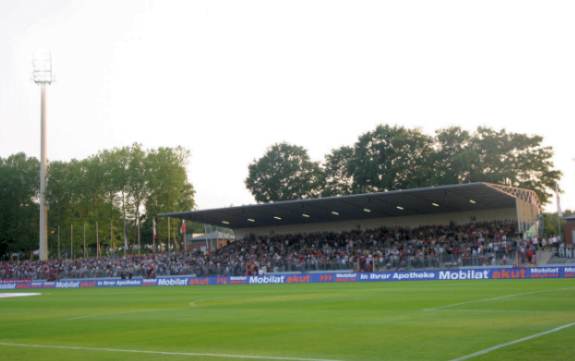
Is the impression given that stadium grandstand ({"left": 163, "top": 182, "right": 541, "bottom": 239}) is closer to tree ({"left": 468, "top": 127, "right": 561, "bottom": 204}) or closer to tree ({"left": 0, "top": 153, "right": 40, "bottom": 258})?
tree ({"left": 468, "top": 127, "right": 561, "bottom": 204})

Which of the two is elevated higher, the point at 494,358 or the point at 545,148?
the point at 545,148

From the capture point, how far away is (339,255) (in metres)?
51.6

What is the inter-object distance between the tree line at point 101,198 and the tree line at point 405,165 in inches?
563

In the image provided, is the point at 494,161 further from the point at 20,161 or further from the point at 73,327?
the point at 20,161

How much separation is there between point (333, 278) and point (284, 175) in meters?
47.3

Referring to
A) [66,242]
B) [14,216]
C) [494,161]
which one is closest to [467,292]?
[494,161]

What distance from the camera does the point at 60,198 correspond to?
3871 inches

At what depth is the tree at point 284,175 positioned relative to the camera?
88.3 meters

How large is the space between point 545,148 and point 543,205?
6.57 metres

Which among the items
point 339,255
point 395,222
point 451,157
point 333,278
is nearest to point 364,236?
point 395,222

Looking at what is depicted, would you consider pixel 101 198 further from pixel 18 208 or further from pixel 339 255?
pixel 339 255

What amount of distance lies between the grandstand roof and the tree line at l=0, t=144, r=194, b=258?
30.7 metres

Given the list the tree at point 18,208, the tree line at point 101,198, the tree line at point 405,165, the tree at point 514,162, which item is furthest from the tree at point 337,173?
the tree at point 18,208

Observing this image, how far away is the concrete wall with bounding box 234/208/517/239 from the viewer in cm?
5481
